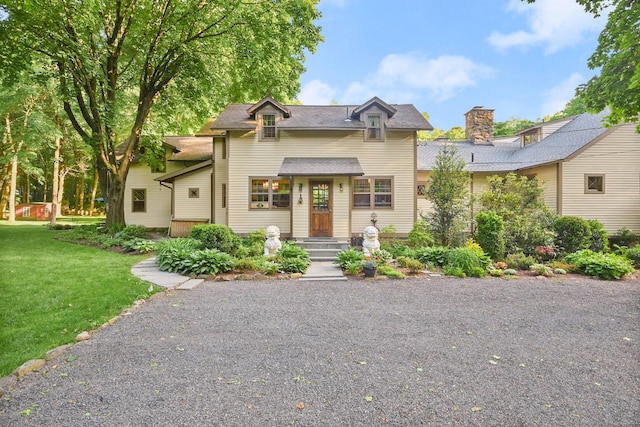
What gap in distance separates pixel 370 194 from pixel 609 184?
1055cm

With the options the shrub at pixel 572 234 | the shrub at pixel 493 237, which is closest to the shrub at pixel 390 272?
the shrub at pixel 493 237

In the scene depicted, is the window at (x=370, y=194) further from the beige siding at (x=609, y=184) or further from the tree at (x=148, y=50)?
the beige siding at (x=609, y=184)

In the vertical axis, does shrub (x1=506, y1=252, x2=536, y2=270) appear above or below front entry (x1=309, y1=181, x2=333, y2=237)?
below

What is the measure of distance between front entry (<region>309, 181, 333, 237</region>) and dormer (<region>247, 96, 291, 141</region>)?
284 cm

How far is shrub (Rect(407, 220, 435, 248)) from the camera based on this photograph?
1094 centimetres

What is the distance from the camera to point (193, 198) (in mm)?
15898

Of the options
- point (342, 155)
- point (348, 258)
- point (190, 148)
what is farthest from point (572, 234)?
point (190, 148)

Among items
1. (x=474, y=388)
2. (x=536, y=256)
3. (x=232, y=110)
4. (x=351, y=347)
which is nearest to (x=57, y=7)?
(x=232, y=110)

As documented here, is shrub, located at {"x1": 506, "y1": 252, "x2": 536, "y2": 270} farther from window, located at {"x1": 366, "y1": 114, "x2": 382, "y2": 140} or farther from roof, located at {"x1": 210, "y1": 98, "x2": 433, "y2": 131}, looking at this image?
window, located at {"x1": 366, "y1": 114, "x2": 382, "y2": 140}

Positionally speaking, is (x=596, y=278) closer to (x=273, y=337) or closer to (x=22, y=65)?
(x=273, y=337)

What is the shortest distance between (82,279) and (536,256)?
499 inches

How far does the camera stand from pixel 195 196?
15.9 meters

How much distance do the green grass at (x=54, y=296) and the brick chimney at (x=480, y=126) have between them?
20.2 metres

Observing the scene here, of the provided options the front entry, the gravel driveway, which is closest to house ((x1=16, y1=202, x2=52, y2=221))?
the front entry
